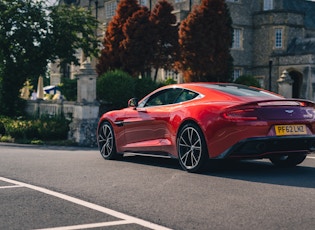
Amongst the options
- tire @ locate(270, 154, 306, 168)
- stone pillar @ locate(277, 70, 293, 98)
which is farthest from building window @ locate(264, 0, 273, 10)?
tire @ locate(270, 154, 306, 168)

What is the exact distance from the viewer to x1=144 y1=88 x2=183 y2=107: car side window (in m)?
9.12

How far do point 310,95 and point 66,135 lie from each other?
75.7 feet

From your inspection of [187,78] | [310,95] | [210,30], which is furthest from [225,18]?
[310,95]

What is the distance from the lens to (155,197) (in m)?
6.39

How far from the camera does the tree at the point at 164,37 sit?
35.2 m

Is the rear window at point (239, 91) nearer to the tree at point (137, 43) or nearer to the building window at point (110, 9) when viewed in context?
the tree at point (137, 43)

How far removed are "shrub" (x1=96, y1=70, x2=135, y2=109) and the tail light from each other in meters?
16.1

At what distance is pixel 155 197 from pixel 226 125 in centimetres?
187

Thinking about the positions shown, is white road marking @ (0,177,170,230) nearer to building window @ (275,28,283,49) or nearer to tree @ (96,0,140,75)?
tree @ (96,0,140,75)

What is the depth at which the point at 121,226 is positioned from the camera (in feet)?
16.5

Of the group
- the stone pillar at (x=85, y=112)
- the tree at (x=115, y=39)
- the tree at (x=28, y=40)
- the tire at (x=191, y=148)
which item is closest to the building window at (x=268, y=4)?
the tree at (x=115, y=39)

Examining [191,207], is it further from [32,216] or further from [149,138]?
[149,138]

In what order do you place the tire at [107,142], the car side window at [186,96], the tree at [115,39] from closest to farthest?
1. the car side window at [186,96]
2. the tire at [107,142]
3. the tree at [115,39]

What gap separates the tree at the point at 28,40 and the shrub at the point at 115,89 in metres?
2.92
